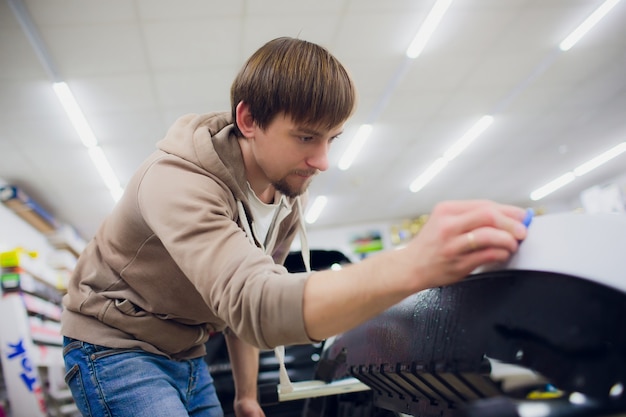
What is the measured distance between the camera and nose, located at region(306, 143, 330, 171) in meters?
1.03

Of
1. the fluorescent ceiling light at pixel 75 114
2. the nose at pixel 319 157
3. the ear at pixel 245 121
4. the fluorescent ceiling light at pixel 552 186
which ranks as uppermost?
the fluorescent ceiling light at pixel 552 186

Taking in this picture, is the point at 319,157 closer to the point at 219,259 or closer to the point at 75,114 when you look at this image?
the point at 219,259

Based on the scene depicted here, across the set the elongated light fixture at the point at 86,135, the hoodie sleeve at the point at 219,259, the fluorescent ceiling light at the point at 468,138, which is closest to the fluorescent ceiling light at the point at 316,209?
the fluorescent ceiling light at the point at 468,138

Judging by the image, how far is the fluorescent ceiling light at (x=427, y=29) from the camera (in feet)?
12.5

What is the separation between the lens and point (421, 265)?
1.84 ft

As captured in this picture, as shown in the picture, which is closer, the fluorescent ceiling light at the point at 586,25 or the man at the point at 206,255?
the man at the point at 206,255

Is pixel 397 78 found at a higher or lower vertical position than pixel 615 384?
higher

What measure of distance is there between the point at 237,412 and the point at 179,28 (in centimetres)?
310

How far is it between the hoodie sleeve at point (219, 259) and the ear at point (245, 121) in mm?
198

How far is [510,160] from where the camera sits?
777cm

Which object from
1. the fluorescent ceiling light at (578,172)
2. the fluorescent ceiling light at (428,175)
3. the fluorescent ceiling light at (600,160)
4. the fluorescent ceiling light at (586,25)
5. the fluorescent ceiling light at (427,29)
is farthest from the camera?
the fluorescent ceiling light at (578,172)

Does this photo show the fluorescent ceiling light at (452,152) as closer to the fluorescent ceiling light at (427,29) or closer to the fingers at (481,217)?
the fluorescent ceiling light at (427,29)

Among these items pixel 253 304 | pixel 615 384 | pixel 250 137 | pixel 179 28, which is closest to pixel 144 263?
pixel 250 137

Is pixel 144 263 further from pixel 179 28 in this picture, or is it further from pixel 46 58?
pixel 46 58
